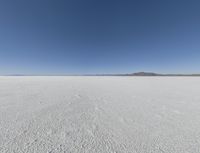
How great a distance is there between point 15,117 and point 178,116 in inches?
170

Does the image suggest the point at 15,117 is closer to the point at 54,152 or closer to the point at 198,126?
the point at 54,152

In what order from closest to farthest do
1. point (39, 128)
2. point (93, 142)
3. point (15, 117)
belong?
point (93, 142), point (39, 128), point (15, 117)

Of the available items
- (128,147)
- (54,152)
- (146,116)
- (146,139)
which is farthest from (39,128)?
(146,116)

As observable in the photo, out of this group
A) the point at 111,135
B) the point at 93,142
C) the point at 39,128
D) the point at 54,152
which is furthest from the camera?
the point at 39,128

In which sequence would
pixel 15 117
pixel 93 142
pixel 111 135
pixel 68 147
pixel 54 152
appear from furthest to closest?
1. pixel 15 117
2. pixel 111 135
3. pixel 93 142
4. pixel 68 147
5. pixel 54 152

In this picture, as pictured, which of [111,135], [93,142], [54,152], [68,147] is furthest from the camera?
[111,135]

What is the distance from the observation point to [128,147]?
1.65m

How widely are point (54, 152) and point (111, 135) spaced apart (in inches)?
38.9

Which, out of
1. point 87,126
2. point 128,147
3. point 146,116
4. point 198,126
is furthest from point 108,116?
point 198,126

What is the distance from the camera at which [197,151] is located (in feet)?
5.16

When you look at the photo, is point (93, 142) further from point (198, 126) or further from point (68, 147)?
point (198, 126)

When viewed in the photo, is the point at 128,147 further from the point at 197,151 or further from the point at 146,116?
the point at 146,116

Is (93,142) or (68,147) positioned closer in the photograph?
(68,147)

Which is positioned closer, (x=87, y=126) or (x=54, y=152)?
(x=54, y=152)
